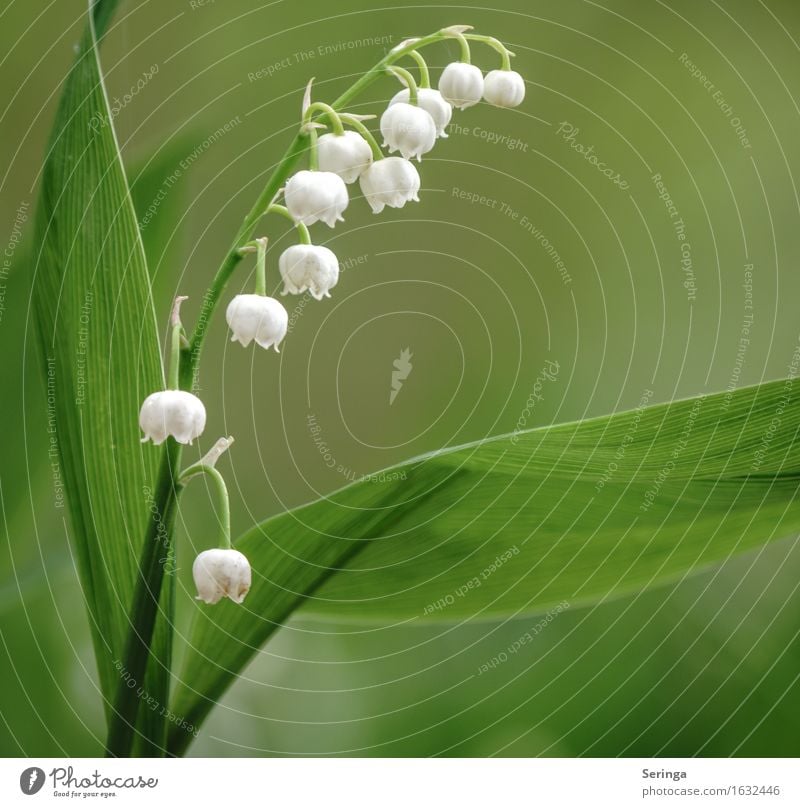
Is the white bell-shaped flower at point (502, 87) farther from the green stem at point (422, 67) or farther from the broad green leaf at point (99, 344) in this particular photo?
the broad green leaf at point (99, 344)

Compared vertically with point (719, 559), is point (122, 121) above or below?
above

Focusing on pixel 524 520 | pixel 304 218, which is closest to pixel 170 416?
pixel 304 218

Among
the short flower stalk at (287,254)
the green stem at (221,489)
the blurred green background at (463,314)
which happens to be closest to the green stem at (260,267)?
the short flower stalk at (287,254)

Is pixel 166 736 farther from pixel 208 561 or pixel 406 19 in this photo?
pixel 406 19

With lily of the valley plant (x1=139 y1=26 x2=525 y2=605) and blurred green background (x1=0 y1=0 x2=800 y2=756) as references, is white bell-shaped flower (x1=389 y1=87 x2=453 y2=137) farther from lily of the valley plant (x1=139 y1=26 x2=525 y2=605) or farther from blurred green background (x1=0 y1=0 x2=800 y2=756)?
blurred green background (x1=0 y1=0 x2=800 y2=756)

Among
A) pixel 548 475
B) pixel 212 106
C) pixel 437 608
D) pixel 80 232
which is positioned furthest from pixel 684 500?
pixel 212 106

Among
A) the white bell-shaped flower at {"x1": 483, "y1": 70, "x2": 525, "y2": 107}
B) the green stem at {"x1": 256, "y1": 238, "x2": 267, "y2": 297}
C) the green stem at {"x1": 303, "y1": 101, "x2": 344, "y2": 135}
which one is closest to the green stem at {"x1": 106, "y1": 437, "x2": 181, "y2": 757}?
the green stem at {"x1": 256, "y1": 238, "x2": 267, "y2": 297}
